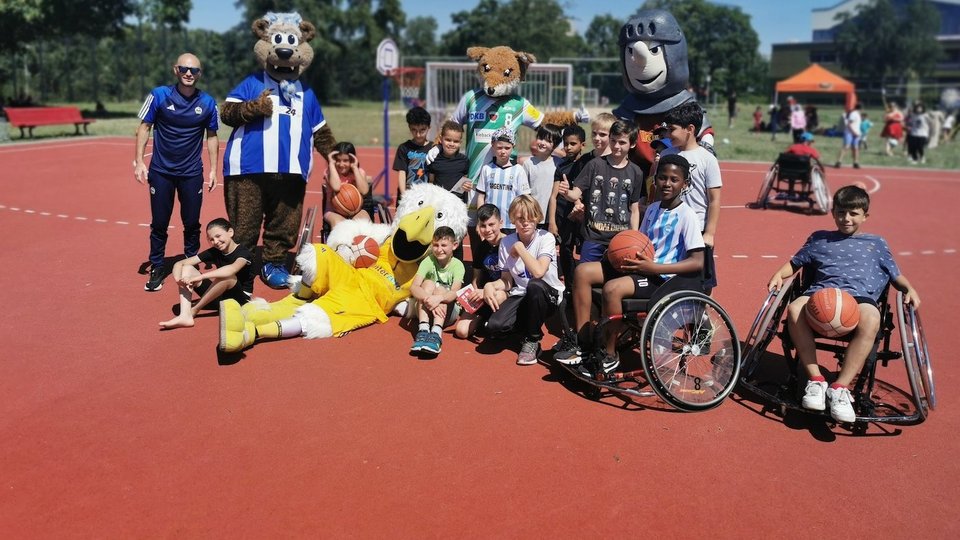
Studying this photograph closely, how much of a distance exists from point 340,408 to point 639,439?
176 centimetres

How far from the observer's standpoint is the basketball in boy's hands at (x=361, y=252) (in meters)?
6.03

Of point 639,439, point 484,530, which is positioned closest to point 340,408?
point 484,530

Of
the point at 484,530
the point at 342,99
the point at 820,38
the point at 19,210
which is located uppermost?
the point at 820,38

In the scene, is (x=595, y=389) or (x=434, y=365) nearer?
(x=595, y=389)

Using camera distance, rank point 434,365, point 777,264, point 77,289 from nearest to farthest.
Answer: point 434,365
point 77,289
point 777,264

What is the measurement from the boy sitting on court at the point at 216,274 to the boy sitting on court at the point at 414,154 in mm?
1878

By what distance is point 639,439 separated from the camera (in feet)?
13.4

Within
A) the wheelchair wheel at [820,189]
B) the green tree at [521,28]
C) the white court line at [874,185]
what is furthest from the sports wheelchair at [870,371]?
the green tree at [521,28]

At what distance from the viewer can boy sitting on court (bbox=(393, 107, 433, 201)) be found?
7.09 meters

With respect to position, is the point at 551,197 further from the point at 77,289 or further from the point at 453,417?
the point at 77,289

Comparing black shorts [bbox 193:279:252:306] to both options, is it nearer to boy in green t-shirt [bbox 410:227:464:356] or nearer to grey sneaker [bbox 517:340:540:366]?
boy in green t-shirt [bbox 410:227:464:356]

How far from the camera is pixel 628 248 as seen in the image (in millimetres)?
4516

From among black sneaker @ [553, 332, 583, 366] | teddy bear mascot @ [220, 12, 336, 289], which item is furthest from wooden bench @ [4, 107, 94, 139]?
black sneaker @ [553, 332, 583, 366]

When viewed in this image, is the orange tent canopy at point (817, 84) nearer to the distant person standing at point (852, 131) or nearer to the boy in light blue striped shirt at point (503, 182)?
the distant person standing at point (852, 131)
